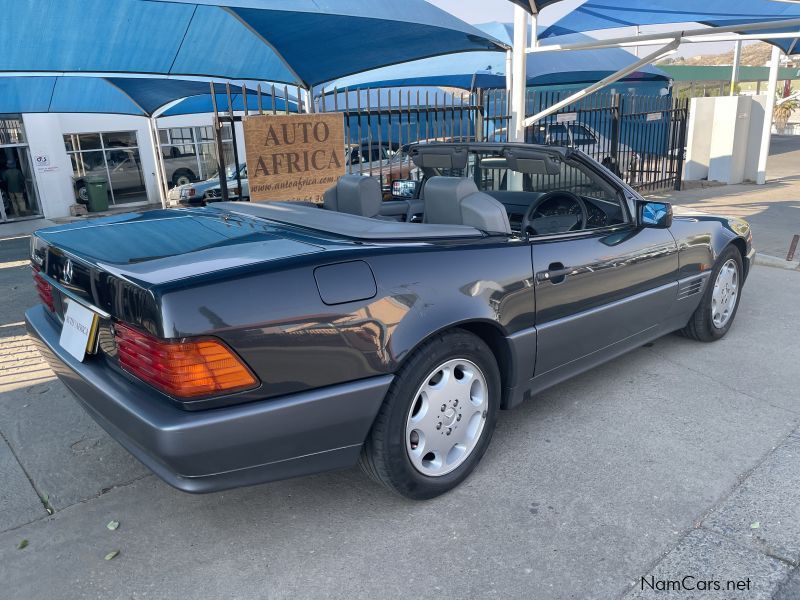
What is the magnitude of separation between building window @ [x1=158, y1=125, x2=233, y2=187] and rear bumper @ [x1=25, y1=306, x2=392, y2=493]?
1825 centimetres

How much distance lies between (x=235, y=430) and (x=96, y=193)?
57.0ft

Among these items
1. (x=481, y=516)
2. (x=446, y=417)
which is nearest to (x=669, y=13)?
(x=446, y=417)

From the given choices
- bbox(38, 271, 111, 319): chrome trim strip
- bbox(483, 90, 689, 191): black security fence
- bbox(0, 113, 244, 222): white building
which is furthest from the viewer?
bbox(0, 113, 244, 222): white building

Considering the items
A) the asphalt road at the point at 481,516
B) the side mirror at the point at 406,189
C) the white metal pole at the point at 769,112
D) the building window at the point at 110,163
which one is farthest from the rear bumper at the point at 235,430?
the building window at the point at 110,163

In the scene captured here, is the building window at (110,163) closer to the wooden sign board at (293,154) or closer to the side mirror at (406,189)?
the wooden sign board at (293,154)

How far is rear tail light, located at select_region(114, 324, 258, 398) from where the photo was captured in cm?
213

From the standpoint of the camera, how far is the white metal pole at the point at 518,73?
8070mm

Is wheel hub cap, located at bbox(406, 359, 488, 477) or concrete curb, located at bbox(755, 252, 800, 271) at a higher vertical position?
wheel hub cap, located at bbox(406, 359, 488, 477)

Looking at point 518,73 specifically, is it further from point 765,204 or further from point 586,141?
point 765,204

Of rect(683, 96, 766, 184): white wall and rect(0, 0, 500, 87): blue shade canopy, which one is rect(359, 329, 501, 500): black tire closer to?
rect(0, 0, 500, 87): blue shade canopy

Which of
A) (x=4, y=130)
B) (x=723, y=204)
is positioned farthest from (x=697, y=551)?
(x=4, y=130)

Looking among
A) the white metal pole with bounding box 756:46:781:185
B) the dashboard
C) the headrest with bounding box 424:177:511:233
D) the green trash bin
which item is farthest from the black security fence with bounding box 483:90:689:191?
the green trash bin

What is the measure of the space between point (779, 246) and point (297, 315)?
310 inches

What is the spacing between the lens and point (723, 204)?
11.8 meters
